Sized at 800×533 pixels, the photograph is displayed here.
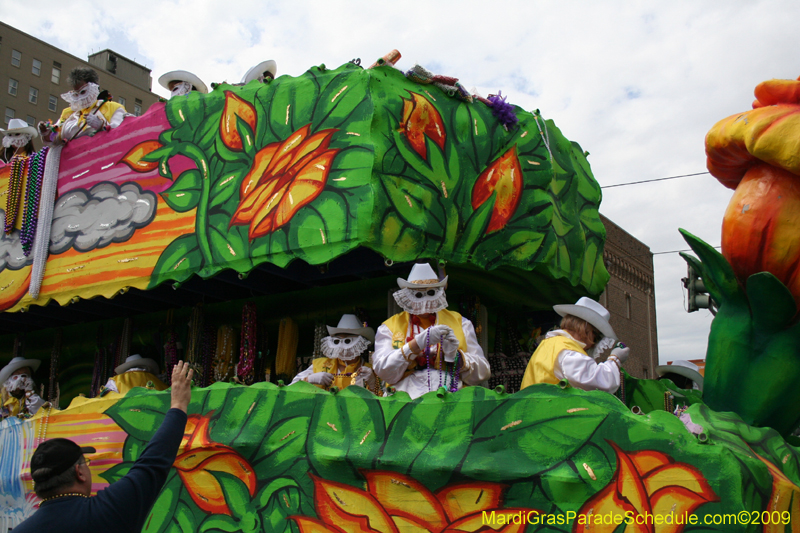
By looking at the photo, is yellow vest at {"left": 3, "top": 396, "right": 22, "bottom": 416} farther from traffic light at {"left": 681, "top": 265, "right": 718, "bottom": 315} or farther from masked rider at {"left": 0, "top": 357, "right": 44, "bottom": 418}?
traffic light at {"left": 681, "top": 265, "right": 718, "bottom": 315}

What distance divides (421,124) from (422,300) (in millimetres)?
1614

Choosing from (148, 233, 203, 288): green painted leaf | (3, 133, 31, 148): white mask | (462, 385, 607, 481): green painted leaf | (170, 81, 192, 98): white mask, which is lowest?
(462, 385, 607, 481): green painted leaf

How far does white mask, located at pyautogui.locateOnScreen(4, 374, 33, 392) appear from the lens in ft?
31.7

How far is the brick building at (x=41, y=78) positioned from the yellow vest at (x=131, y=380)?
2676 cm

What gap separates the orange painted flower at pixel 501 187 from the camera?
6.74m

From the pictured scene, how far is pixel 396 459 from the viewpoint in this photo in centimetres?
500

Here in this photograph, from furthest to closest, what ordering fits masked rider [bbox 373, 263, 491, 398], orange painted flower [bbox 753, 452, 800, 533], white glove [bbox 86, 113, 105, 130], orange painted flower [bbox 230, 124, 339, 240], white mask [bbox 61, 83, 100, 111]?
white mask [bbox 61, 83, 100, 111] < white glove [bbox 86, 113, 105, 130] < orange painted flower [bbox 230, 124, 339, 240] < masked rider [bbox 373, 263, 491, 398] < orange painted flower [bbox 753, 452, 800, 533]

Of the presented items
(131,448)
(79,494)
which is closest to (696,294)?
(131,448)

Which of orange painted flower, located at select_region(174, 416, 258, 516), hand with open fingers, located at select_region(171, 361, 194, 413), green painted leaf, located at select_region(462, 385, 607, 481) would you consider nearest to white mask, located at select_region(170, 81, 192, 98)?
orange painted flower, located at select_region(174, 416, 258, 516)

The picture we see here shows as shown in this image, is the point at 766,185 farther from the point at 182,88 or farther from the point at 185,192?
the point at 182,88

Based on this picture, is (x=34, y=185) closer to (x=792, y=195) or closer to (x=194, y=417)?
(x=194, y=417)

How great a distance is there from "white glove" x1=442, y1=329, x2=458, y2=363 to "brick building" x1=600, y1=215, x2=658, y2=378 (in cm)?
1667

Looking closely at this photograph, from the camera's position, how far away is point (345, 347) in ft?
23.2

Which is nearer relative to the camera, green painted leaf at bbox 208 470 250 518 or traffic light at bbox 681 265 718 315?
green painted leaf at bbox 208 470 250 518
